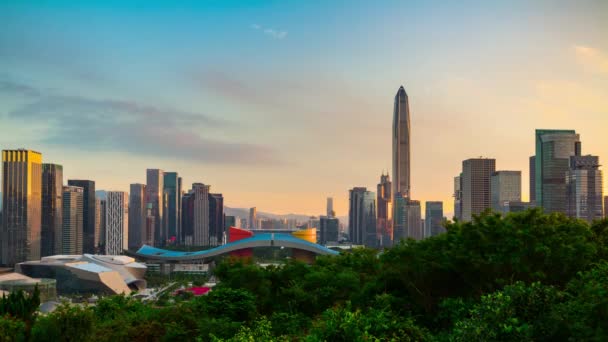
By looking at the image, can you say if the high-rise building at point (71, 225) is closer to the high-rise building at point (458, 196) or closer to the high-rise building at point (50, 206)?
the high-rise building at point (50, 206)

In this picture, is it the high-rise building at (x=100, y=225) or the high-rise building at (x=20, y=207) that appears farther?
the high-rise building at (x=100, y=225)

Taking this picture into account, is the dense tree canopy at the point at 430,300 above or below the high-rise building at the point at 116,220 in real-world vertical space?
above

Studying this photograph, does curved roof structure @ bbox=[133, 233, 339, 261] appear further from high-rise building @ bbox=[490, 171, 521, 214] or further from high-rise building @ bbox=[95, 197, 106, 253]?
high-rise building @ bbox=[95, 197, 106, 253]

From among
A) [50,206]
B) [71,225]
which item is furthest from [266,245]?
[71,225]

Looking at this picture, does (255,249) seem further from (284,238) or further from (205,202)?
(205,202)

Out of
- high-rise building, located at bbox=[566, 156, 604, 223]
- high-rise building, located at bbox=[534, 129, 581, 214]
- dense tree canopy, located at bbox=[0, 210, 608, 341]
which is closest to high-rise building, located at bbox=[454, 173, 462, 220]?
high-rise building, located at bbox=[534, 129, 581, 214]

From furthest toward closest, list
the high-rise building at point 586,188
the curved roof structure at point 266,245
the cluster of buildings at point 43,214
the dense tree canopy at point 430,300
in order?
1. the cluster of buildings at point 43,214
2. the high-rise building at point 586,188
3. the curved roof structure at point 266,245
4. the dense tree canopy at point 430,300

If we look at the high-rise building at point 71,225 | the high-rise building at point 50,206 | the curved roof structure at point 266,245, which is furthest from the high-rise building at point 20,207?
the curved roof structure at point 266,245
